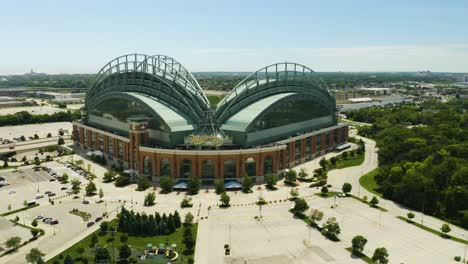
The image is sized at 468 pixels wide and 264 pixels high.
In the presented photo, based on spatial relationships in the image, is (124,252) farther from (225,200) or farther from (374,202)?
(374,202)

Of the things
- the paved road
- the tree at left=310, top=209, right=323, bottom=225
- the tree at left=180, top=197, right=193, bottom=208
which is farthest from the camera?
the tree at left=180, top=197, right=193, bottom=208

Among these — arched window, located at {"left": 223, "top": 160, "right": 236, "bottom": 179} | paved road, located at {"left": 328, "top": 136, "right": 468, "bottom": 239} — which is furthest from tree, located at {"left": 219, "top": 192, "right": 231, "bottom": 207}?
paved road, located at {"left": 328, "top": 136, "right": 468, "bottom": 239}

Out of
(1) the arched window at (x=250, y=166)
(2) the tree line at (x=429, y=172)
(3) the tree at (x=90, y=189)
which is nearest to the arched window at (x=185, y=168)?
(1) the arched window at (x=250, y=166)

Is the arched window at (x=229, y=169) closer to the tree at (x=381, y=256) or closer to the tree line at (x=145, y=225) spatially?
the tree line at (x=145, y=225)

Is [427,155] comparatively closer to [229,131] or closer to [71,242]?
[229,131]

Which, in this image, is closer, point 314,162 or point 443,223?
point 443,223

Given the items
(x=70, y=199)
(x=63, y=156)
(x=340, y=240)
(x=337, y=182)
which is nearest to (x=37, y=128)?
(x=63, y=156)

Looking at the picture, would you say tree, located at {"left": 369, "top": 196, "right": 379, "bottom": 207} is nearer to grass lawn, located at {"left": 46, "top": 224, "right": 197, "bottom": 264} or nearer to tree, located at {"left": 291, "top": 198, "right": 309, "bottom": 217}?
tree, located at {"left": 291, "top": 198, "right": 309, "bottom": 217}
